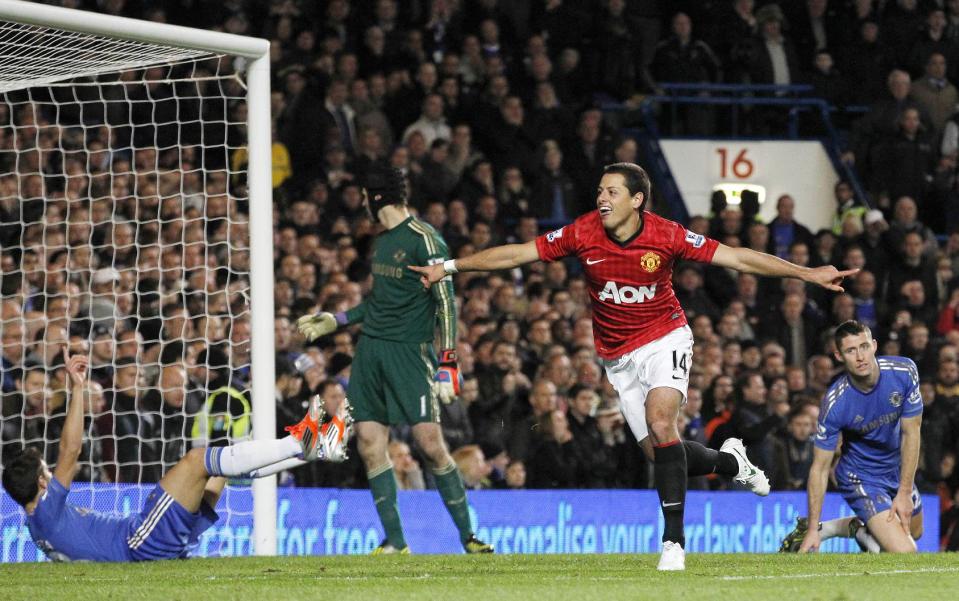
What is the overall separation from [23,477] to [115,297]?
3.04m

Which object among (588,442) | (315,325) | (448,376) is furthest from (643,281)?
(588,442)

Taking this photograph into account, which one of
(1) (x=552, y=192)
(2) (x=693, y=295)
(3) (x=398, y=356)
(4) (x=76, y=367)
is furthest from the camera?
(1) (x=552, y=192)

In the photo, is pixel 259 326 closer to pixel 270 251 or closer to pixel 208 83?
pixel 270 251

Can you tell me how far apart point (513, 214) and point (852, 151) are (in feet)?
16.7

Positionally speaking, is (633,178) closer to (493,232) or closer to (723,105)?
(493,232)

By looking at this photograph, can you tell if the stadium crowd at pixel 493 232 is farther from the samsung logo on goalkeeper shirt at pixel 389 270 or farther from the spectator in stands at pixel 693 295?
the samsung logo on goalkeeper shirt at pixel 389 270

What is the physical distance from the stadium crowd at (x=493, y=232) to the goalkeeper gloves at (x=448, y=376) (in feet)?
3.91

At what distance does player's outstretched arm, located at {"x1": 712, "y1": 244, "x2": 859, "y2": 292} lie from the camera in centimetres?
729

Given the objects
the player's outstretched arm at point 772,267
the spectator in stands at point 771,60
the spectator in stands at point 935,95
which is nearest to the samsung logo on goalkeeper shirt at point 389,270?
the player's outstretched arm at point 772,267

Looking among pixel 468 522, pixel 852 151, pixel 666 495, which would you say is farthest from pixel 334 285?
pixel 852 151

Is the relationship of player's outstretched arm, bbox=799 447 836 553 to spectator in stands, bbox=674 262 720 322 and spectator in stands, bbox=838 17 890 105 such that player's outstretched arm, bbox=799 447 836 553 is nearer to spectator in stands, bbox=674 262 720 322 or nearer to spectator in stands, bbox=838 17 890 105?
spectator in stands, bbox=674 262 720 322

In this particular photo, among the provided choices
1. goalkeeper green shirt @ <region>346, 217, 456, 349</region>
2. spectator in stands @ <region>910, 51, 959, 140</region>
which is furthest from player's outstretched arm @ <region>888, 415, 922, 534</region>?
spectator in stands @ <region>910, 51, 959, 140</region>

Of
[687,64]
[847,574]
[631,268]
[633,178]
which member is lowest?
[847,574]

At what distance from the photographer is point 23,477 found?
876cm
